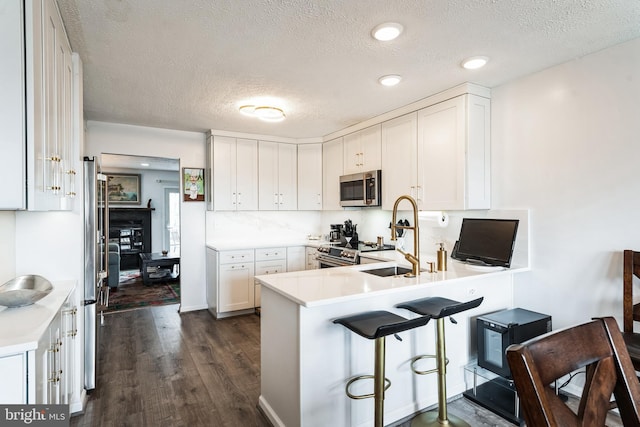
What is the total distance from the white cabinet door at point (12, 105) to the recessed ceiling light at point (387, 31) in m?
1.66

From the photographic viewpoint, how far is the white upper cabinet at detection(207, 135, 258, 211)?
14.5ft

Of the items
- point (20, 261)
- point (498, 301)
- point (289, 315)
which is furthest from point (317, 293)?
point (20, 261)

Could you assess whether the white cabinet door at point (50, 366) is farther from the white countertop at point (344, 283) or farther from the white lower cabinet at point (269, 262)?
the white lower cabinet at point (269, 262)

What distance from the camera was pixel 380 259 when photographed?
3354 mm

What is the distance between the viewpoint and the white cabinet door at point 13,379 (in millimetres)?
1185

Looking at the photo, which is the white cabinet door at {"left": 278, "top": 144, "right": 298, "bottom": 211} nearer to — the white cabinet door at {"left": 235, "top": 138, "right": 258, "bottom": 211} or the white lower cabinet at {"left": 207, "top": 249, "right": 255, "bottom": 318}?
the white cabinet door at {"left": 235, "top": 138, "right": 258, "bottom": 211}

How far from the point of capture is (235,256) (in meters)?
4.26

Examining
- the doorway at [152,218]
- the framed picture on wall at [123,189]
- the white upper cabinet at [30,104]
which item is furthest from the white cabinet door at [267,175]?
the framed picture on wall at [123,189]

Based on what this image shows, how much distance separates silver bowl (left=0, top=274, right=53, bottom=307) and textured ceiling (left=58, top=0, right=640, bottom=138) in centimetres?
145

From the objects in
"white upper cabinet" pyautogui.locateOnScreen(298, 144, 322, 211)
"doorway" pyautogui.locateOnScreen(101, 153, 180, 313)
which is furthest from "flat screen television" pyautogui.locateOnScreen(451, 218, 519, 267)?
"doorway" pyautogui.locateOnScreen(101, 153, 180, 313)

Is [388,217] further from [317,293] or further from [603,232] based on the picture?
[317,293]

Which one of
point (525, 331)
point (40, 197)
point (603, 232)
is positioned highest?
point (40, 197)

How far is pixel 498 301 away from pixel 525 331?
1.39ft

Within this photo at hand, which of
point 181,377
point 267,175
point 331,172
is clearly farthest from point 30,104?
point 331,172
